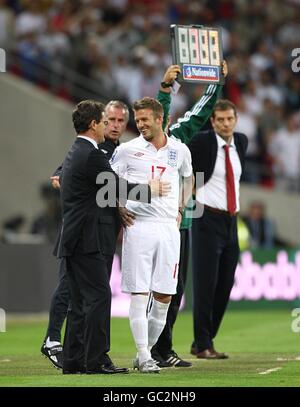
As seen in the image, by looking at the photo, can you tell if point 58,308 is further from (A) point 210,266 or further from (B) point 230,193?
(B) point 230,193

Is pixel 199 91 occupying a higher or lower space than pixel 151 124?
higher

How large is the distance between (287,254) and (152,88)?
428cm

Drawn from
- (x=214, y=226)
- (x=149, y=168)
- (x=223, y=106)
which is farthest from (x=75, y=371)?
(x=223, y=106)

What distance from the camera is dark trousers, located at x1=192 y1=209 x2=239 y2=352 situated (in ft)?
39.9

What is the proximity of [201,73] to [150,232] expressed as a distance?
1859mm

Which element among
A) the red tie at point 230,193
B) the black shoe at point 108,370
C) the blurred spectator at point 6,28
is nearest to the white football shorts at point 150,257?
the black shoe at point 108,370

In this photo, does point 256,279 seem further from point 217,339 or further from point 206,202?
point 206,202

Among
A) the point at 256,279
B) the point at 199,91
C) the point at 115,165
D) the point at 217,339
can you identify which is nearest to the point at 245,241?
the point at 256,279

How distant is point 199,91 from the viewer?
2256 centimetres

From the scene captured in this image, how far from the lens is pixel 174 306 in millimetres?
11562

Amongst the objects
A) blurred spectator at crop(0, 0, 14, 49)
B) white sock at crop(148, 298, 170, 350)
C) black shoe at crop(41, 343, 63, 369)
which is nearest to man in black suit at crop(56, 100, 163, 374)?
white sock at crop(148, 298, 170, 350)

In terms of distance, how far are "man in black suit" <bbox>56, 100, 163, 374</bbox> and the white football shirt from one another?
0.84 feet

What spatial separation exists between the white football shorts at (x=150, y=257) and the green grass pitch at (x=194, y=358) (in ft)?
2.60
